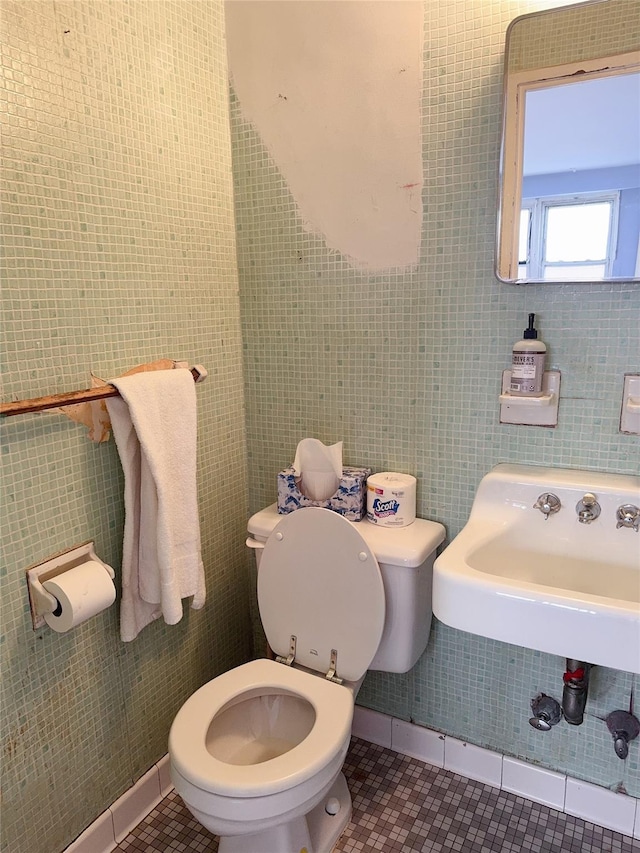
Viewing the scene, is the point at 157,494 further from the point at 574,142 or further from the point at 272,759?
the point at 574,142

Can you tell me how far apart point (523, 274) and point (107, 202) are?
958mm

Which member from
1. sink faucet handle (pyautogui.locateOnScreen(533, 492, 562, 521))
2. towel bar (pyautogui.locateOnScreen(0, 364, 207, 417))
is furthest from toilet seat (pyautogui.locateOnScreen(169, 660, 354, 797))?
towel bar (pyautogui.locateOnScreen(0, 364, 207, 417))

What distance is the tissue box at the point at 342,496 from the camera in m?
1.55

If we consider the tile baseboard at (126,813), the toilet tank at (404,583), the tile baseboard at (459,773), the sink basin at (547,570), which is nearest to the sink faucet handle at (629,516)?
the sink basin at (547,570)

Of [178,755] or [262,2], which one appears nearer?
[178,755]

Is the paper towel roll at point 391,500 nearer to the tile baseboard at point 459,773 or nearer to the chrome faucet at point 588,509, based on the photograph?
the chrome faucet at point 588,509

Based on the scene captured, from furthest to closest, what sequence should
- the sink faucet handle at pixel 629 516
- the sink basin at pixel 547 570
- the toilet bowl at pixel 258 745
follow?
the sink faucet handle at pixel 629 516 → the toilet bowl at pixel 258 745 → the sink basin at pixel 547 570

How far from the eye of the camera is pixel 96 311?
1.30 metres

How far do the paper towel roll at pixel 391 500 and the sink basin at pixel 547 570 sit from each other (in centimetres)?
17

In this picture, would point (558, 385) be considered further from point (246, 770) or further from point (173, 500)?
point (246, 770)

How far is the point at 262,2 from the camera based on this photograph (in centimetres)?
152

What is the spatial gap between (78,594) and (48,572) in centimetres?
10

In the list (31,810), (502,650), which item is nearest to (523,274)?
(502,650)

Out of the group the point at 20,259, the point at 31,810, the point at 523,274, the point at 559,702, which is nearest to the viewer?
the point at 20,259
